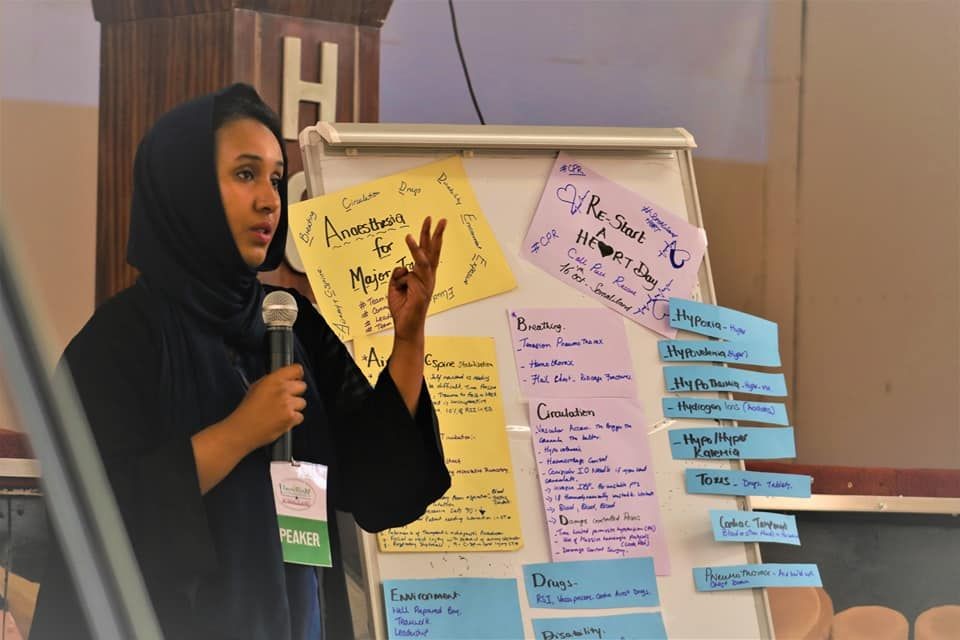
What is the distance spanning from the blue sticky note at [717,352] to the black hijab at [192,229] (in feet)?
2.36

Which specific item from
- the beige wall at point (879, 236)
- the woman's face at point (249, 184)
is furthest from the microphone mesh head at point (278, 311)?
the beige wall at point (879, 236)

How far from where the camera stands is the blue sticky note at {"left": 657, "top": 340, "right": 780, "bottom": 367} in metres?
2.04

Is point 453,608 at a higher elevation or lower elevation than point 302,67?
lower

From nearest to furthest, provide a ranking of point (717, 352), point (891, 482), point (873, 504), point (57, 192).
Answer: point (717, 352) < point (873, 504) < point (891, 482) < point (57, 192)

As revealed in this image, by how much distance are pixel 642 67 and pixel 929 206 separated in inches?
35.2

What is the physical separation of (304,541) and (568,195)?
0.77 meters

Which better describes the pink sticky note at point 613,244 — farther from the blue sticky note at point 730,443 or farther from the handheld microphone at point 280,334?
the handheld microphone at point 280,334

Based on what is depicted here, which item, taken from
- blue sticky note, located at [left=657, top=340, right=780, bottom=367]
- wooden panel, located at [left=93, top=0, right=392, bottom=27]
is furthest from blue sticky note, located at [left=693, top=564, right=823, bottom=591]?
wooden panel, located at [left=93, top=0, right=392, bottom=27]

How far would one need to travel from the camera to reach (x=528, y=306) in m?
2.00

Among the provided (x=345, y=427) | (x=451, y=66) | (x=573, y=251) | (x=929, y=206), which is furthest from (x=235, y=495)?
(x=929, y=206)

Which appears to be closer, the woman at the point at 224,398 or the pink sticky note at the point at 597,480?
the woman at the point at 224,398

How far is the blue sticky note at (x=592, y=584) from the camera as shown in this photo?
1.90m

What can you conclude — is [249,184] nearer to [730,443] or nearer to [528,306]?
[528,306]

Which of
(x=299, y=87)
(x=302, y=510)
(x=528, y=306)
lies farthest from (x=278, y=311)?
(x=299, y=87)
